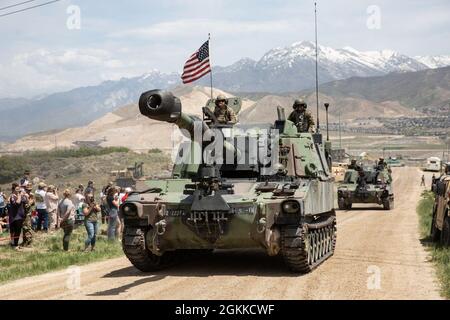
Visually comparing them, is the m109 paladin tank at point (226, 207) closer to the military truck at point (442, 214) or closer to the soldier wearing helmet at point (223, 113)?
the soldier wearing helmet at point (223, 113)

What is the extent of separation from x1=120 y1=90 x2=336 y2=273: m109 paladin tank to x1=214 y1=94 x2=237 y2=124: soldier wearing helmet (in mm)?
556

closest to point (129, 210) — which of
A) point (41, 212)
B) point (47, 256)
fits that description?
point (47, 256)

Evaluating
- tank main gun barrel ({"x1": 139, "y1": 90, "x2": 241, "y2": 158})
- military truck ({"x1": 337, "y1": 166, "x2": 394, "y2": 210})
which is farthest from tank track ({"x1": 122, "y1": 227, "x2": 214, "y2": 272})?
military truck ({"x1": 337, "y1": 166, "x2": 394, "y2": 210})

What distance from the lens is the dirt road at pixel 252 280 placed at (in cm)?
1158

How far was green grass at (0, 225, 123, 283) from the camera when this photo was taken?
15.1 metres

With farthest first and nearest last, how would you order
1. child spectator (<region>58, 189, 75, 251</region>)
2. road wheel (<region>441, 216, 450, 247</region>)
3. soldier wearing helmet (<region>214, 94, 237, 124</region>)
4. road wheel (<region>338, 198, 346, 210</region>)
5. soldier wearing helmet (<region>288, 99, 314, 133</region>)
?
1. road wheel (<region>338, 198, 346, 210</region>)
2. child spectator (<region>58, 189, 75, 251</region>)
3. soldier wearing helmet (<region>288, 99, 314, 133</region>)
4. road wheel (<region>441, 216, 450, 247</region>)
5. soldier wearing helmet (<region>214, 94, 237, 124</region>)

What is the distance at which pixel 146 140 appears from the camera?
126 metres

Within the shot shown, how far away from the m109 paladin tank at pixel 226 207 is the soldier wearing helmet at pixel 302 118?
101 inches

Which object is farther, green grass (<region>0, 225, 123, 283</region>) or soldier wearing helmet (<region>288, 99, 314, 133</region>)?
soldier wearing helmet (<region>288, 99, 314, 133</region>)

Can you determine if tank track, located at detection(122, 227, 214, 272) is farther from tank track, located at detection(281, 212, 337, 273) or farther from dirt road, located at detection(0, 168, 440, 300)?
tank track, located at detection(281, 212, 337, 273)

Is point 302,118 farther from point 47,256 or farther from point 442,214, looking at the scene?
point 47,256

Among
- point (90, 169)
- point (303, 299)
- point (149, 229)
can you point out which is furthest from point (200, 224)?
point (90, 169)

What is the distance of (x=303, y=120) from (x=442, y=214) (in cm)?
390

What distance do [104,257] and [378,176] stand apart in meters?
21.5
